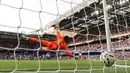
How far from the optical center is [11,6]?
3.17 m

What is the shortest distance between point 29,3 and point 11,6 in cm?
51

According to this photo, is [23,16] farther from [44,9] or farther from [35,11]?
[44,9]

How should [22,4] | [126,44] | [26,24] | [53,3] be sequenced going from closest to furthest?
[22,4] < [26,24] < [53,3] < [126,44]

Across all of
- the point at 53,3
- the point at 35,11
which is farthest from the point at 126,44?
the point at 35,11

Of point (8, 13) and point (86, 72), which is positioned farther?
point (86, 72)

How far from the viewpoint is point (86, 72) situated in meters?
4.67

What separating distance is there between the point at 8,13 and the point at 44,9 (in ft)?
2.37

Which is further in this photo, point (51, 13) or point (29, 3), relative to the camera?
point (51, 13)

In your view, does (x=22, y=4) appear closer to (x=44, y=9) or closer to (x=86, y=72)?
(x=44, y=9)

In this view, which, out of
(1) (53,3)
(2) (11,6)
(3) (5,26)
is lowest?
(3) (5,26)

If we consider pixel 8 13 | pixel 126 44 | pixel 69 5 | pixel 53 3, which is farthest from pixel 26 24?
pixel 126 44

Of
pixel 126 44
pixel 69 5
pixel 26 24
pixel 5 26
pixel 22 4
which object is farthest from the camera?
pixel 126 44

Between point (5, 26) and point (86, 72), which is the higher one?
point (5, 26)

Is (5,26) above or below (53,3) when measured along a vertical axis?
below
